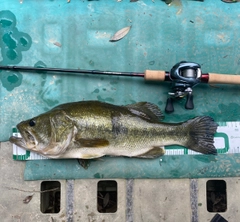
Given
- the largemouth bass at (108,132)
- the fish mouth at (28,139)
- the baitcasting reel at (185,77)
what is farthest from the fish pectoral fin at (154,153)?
the fish mouth at (28,139)

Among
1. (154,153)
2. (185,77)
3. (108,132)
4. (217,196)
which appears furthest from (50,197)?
(185,77)

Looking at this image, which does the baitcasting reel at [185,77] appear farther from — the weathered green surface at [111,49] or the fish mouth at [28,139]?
the fish mouth at [28,139]

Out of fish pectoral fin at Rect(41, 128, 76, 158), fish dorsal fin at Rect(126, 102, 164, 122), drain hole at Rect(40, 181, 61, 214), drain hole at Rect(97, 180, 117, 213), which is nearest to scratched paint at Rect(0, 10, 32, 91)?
fish pectoral fin at Rect(41, 128, 76, 158)

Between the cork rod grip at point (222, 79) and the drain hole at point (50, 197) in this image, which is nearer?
the cork rod grip at point (222, 79)

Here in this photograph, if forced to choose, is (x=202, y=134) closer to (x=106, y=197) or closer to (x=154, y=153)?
(x=154, y=153)

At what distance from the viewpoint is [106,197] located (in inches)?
134

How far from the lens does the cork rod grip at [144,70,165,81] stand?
115 inches

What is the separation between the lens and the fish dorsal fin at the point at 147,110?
301 cm

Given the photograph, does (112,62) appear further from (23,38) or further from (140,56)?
(23,38)

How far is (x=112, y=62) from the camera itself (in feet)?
10.7

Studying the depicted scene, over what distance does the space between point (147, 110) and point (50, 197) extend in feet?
4.85

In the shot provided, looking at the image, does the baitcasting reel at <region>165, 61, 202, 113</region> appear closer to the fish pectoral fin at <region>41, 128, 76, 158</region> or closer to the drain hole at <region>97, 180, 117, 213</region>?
the fish pectoral fin at <region>41, 128, 76, 158</region>

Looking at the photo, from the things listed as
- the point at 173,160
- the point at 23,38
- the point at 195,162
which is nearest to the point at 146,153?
the point at 173,160

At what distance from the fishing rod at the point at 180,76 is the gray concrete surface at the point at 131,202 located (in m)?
0.81
